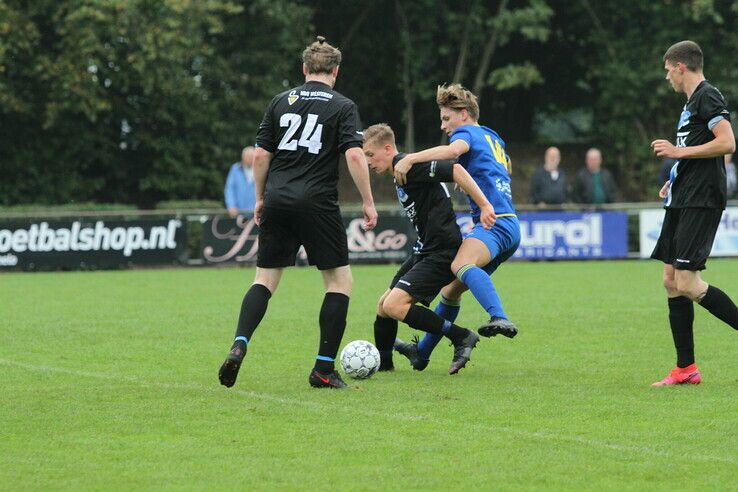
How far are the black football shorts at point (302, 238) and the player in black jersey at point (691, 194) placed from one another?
1952mm

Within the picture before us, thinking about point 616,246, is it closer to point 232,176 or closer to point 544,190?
point 544,190

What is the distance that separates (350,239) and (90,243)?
4.29m

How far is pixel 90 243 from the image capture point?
21453 mm

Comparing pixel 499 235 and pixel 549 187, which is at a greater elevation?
pixel 549 187

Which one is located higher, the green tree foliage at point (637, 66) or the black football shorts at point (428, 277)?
the green tree foliage at point (637, 66)

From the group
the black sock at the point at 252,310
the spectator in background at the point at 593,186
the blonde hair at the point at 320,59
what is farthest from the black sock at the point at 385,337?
the spectator in background at the point at 593,186

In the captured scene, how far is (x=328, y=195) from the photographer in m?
7.97

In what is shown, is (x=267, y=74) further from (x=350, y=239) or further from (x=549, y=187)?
(x=549, y=187)

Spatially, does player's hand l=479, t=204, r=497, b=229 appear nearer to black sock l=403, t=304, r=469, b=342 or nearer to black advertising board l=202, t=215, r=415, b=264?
black sock l=403, t=304, r=469, b=342

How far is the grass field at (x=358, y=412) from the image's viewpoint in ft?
18.1

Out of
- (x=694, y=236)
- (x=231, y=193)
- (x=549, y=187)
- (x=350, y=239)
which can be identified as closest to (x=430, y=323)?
(x=694, y=236)

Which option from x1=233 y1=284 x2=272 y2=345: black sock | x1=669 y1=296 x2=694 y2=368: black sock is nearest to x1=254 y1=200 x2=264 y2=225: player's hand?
x1=233 y1=284 x2=272 y2=345: black sock

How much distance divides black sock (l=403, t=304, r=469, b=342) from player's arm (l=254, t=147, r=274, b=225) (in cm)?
121

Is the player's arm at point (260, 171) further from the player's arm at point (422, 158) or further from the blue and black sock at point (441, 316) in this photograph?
the blue and black sock at point (441, 316)
